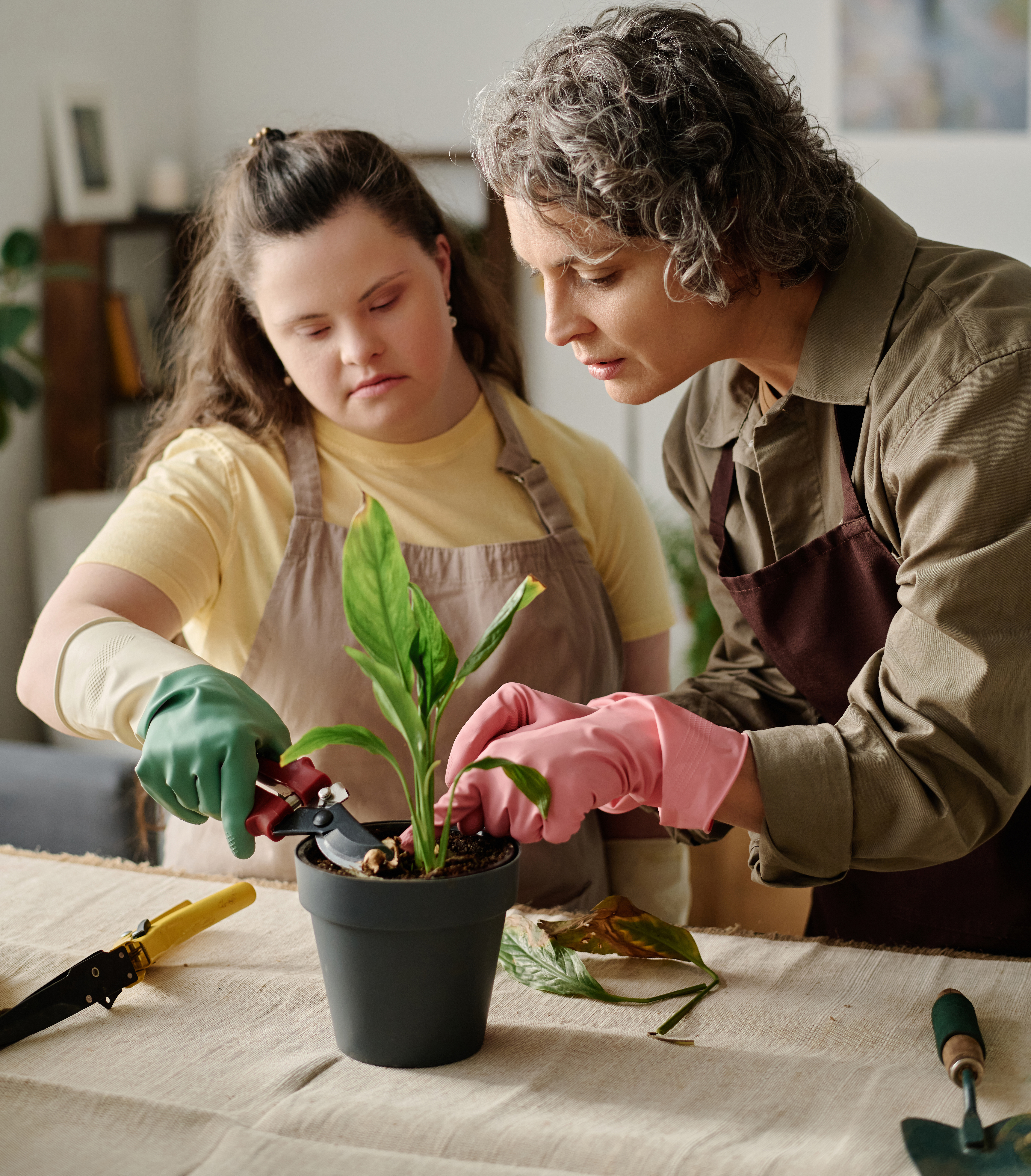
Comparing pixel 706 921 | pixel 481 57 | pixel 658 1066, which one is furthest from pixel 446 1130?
pixel 481 57

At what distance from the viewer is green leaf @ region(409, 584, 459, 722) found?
0.87 m

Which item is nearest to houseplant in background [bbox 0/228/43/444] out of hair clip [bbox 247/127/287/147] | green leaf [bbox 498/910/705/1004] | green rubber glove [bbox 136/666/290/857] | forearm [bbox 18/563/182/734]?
hair clip [bbox 247/127/287/147]

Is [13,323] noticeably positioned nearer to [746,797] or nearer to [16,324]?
[16,324]

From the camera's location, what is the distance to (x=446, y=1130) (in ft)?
2.60

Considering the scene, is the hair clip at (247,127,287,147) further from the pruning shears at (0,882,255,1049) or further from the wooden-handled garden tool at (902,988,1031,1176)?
the wooden-handled garden tool at (902,988,1031,1176)

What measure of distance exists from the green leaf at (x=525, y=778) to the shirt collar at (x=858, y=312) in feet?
1.44

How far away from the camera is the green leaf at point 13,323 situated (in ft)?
9.91

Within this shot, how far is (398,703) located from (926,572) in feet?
1.34

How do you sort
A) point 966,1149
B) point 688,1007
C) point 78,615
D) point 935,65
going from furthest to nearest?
point 935,65, point 78,615, point 688,1007, point 966,1149

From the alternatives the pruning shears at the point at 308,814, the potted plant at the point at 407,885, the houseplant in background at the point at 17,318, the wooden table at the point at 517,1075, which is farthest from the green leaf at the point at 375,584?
the houseplant in background at the point at 17,318

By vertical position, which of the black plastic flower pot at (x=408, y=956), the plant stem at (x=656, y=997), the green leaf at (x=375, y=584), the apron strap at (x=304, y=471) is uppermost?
the green leaf at (x=375, y=584)

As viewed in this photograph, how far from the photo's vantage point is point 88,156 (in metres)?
3.59

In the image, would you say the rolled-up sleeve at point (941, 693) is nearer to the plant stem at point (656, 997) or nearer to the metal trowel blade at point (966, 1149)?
the plant stem at point (656, 997)

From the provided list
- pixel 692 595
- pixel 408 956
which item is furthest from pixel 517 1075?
pixel 692 595
